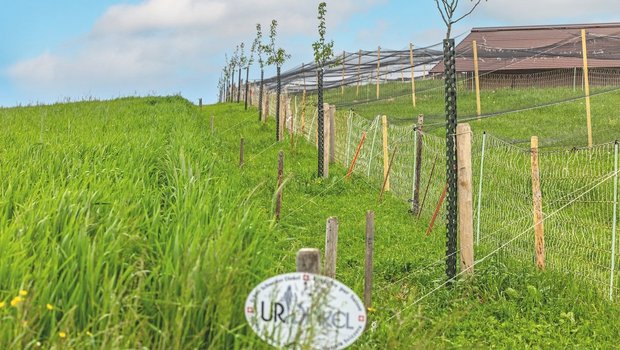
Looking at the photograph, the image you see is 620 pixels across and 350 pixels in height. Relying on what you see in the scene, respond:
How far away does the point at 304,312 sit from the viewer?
13.1 feet

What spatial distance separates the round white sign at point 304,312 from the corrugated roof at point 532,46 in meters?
26.9

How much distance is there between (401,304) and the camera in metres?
7.46

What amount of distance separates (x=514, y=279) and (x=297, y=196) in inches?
257

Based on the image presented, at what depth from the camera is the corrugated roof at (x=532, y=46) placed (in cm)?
3141

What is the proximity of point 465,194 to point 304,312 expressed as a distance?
4.23 meters

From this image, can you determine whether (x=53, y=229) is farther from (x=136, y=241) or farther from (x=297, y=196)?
(x=297, y=196)

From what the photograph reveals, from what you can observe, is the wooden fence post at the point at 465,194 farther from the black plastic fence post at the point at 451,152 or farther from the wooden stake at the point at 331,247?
the wooden stake at the point at 331,247

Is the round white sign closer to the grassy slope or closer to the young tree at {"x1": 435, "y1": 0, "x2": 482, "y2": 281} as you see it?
the grassy slope

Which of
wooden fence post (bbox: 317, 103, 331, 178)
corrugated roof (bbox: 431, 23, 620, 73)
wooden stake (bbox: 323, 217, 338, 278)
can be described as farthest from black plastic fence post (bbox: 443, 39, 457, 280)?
corrugated roof (bbox: 431, 23, 620, 73)

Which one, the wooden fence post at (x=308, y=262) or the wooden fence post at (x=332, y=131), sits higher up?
the wooden fence post at (x=332, y=131)

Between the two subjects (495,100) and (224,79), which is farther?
(224,79)

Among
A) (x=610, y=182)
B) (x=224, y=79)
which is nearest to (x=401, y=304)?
(x=610, y=182)

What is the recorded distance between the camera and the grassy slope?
4.19 meters

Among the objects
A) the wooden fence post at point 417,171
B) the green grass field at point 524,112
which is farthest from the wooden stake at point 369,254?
the green grass field at point 524,112
